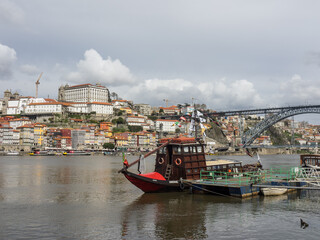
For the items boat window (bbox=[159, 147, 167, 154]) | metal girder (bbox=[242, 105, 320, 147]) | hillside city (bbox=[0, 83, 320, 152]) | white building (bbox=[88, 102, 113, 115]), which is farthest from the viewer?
white building (bbox=[88, 102, 113, 115])

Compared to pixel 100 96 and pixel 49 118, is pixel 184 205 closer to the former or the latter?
pixel 49 118

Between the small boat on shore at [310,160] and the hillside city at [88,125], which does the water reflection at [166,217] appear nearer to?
the small boat on shore at [310,160]

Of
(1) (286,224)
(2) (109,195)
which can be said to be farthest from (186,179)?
(1) (286,224)

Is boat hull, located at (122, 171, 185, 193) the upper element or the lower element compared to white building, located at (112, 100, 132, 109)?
lower

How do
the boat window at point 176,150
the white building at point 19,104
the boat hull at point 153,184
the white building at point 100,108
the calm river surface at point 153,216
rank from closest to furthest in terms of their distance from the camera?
the calm river surface at point 153,216 < the boat hull at point 153,184 < the boat window at point 176,150 < the white building at point 100,108 < the white building at point 19,104

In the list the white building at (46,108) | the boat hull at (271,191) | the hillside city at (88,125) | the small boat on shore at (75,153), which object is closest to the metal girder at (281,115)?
the hillside city at (88,125)

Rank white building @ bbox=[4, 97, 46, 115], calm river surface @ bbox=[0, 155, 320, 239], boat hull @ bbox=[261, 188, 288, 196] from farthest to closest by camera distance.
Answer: white building @ bbox=[4, 97, 46, 115] < boat hull @ bbox=[261, 188, 288, 196] < calm river surface @ bbox=[0, 155, 320, 239]

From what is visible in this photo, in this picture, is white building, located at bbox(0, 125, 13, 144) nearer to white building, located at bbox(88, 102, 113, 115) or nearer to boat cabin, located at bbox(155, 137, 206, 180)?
white building, located at bbox(88, 102, 113, 115)

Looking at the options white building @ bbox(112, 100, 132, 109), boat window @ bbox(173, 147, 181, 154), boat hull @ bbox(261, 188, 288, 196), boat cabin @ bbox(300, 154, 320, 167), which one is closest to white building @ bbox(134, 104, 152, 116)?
white building @ bbox(112, 100, 132, 109)

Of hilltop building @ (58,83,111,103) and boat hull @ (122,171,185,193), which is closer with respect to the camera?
boat hull @ (122,171,185,193)

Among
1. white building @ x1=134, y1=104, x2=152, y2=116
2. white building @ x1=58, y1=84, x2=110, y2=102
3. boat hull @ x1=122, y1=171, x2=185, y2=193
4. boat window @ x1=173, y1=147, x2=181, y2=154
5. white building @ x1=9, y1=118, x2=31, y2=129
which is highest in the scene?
white building @ x1=58, y1=84, x2=110, y2=102

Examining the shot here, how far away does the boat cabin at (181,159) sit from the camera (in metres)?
18.7

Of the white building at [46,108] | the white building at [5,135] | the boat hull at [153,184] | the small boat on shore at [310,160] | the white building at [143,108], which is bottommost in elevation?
the boat hull at [153,184]

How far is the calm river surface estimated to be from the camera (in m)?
11.0
